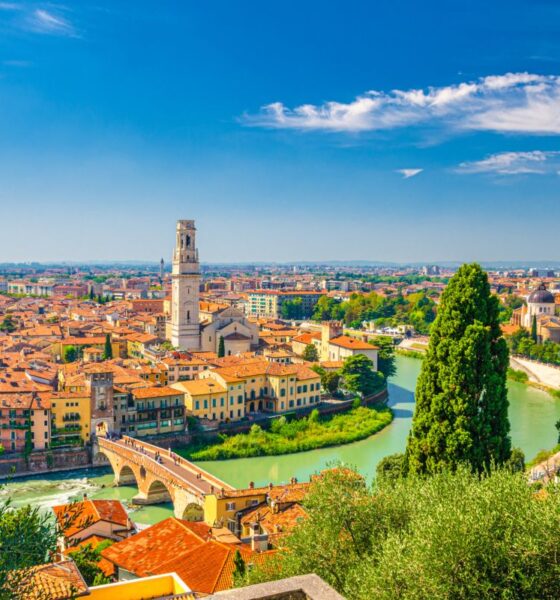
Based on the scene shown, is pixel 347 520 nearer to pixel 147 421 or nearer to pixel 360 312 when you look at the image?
pixel 147 421

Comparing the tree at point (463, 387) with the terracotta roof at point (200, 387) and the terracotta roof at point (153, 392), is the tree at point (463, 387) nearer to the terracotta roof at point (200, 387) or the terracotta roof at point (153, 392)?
the terracotta roof at point (153, 392)

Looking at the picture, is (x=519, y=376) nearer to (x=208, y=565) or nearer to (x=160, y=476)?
(x=160, y=476)

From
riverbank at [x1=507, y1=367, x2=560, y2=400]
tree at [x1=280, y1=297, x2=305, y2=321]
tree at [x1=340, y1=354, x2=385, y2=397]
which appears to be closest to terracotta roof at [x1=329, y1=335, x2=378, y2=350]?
tree at [x1=340, y1=354, x2=385, y2=397]

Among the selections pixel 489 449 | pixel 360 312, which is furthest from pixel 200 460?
pixel 360 312

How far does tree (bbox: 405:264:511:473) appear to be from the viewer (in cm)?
926

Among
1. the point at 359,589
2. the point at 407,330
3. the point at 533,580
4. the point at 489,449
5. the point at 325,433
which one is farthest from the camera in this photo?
the point at 407,330

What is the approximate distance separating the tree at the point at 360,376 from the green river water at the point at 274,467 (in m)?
1.31

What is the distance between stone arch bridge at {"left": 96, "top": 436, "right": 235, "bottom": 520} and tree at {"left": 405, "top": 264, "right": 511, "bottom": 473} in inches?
222

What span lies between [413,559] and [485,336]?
17.0 ft

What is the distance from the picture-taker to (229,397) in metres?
23.9

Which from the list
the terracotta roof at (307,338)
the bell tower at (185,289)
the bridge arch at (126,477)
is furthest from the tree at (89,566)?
the terracotta roof at (307,338)

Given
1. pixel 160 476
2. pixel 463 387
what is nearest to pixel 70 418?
pixel 160 476

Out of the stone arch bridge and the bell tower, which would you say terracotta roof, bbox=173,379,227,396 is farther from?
the bell tower

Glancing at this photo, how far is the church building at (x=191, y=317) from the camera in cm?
3412
